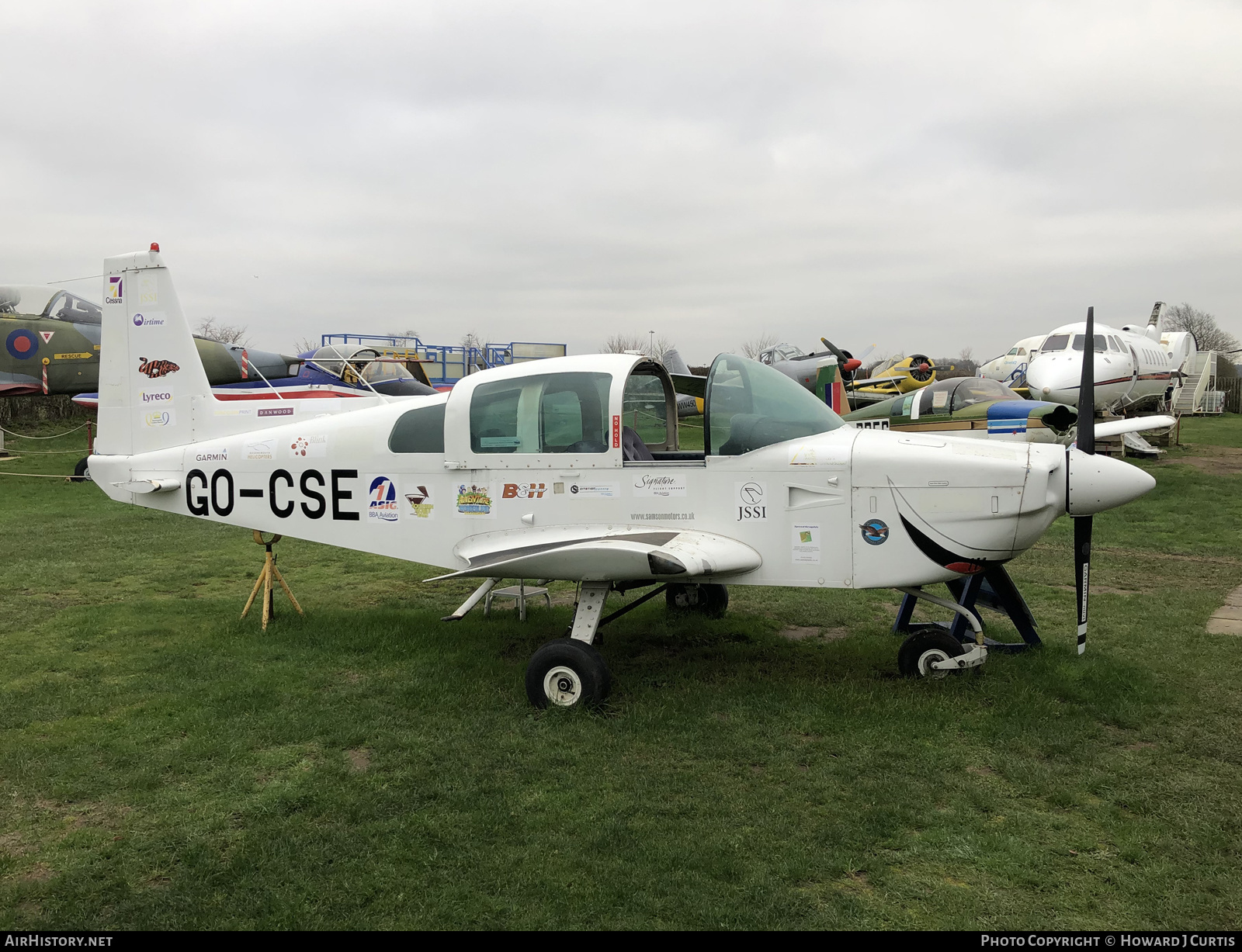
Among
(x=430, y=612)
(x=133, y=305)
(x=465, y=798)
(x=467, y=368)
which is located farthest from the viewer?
(x=467, y=368)

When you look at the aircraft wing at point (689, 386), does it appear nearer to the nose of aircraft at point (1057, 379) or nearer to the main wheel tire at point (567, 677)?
the main wheel tire at point (567, 677)

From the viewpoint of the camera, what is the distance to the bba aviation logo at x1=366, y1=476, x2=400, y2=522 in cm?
625

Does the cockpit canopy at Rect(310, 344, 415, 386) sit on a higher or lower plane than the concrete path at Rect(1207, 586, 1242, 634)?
higher

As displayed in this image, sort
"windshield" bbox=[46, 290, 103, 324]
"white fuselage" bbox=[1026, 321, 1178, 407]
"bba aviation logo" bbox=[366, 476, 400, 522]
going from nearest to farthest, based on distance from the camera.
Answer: "bba aviation logo" bbox=[366, 476, 400, 522] → "windshield" bbox=[46, 290, 103, 324] → "white fuselage" bbox=[1026, 321, 1178, 407]

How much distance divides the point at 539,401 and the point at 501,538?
103 centimetres

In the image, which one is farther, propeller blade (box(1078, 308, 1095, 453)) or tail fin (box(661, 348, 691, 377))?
tail fin (box(661, 348, 691, 377))

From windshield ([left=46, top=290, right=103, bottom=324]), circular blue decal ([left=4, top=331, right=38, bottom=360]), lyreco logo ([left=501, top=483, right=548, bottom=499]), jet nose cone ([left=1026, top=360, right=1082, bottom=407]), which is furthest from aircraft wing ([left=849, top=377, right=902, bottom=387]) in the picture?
lyreco logo ([left=501, top=483, right=548, bottom=499])

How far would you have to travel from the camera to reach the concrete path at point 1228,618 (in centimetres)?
697

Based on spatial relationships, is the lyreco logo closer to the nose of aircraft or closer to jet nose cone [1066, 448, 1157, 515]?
jet nose cone [1066, 448, 1157, 515]

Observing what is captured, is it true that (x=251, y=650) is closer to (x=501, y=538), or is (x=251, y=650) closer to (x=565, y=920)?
(x=501, y=538)
